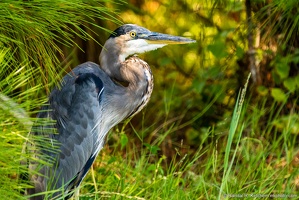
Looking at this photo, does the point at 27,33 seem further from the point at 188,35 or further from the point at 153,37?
the point at 188,35

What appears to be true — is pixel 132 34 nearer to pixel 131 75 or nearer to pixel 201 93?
pixel 131 75

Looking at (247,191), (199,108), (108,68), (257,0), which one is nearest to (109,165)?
(108,68)

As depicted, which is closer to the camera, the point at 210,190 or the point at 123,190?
the point at 123,190

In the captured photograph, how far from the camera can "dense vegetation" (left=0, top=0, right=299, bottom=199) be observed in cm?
246

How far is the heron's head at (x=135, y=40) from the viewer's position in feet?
9.09

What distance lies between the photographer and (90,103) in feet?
9.00

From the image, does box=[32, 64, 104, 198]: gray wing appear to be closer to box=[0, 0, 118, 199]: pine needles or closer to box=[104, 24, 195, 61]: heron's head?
box=[104, 24, 195, 61]: heron's head

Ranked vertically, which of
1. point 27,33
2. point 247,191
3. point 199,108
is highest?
point 27,33

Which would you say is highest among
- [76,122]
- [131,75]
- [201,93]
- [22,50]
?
[22,50]

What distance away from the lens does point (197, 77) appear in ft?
12.0

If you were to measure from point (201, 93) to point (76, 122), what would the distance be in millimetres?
1139

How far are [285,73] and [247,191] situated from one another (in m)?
0.88

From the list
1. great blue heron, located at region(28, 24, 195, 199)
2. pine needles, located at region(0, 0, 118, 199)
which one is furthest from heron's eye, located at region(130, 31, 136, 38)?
pine needles, located at region(0, 0, 118, 199)

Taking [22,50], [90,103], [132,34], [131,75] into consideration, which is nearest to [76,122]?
[90,103]
